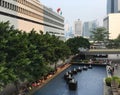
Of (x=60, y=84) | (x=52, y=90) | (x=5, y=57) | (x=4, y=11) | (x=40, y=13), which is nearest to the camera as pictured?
(x=5, y=57)

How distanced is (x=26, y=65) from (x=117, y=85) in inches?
528

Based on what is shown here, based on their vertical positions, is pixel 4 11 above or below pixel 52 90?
above

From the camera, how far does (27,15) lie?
106 meters

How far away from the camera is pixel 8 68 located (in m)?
41.8

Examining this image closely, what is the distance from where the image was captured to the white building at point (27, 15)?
82688 millimetres

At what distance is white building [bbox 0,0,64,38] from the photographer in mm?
82688

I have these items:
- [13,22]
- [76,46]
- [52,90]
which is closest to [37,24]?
[76,46]

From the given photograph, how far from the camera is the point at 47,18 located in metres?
146

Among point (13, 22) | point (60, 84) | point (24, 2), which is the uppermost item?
point (24, 2)

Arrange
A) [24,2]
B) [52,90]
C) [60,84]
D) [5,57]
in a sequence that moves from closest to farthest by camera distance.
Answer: [5,57]
[52,90]
[60,84]
[24,2]

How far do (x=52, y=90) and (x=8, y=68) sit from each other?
18.5 metres

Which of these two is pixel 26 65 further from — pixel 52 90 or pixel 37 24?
pixel 37 24

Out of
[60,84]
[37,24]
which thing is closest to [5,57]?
[60,84]

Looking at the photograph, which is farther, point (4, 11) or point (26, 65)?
point (4, 11)
